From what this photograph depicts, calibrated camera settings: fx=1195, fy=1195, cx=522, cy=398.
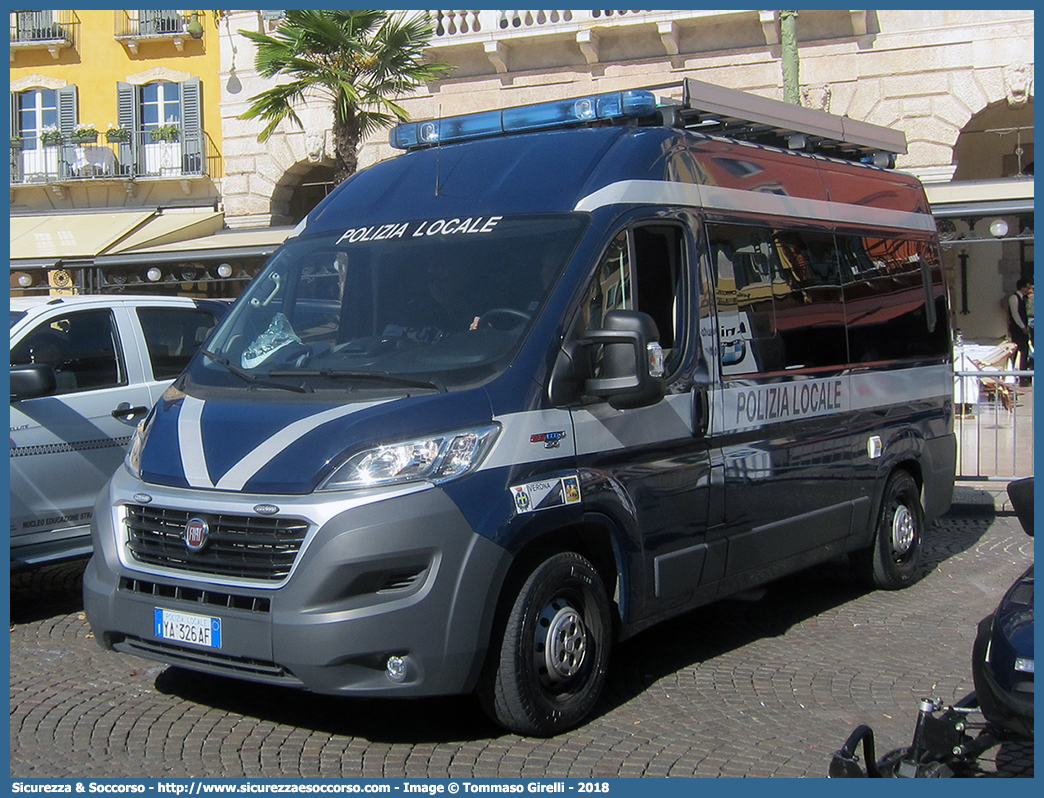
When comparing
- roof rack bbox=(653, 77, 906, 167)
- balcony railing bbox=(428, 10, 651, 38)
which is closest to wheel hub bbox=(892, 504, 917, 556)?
roof rack bbox=(653, 77, 906, 167)

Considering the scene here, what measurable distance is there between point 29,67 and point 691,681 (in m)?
26.4

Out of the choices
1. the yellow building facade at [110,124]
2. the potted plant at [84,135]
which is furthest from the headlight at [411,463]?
the potted plant at [84,135]

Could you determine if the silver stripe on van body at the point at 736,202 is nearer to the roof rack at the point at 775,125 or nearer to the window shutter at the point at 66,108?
the roof rack at the point at 775,125

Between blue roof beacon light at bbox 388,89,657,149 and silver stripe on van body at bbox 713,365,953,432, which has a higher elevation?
blue roof beacon light at bbox 388,89,657,149

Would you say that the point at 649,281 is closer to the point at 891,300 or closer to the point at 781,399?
the point at 781,399

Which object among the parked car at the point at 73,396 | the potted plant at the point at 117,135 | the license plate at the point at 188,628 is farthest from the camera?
the potted plant at the point at 117,135

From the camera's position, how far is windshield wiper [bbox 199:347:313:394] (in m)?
5.04

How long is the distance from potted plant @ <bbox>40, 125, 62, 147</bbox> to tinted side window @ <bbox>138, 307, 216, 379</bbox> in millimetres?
20719

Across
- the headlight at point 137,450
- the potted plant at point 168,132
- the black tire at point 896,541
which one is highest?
the potted plant at point 168,132

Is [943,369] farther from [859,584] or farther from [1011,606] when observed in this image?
[1011,606]

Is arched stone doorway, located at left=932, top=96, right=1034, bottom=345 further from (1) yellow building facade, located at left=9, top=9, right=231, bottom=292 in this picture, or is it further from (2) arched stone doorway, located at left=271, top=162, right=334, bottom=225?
(1) yellow building facade, located at left=9, top=9, right=231, bottom=292

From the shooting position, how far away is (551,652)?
496 cm

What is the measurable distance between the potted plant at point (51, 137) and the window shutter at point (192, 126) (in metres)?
3.13

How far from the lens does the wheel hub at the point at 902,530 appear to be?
25.6 feet
